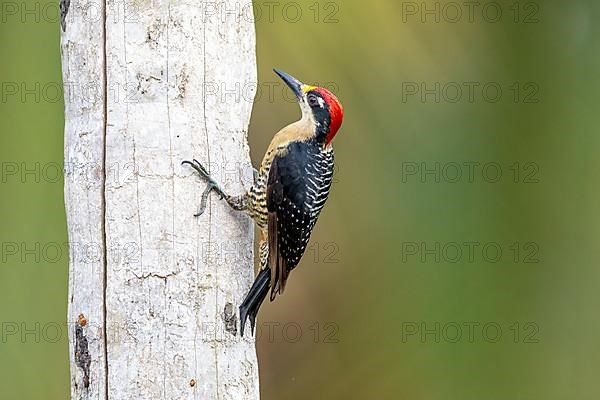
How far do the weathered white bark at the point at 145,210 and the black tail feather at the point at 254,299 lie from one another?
0.04 m

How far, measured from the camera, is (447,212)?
5.18 m

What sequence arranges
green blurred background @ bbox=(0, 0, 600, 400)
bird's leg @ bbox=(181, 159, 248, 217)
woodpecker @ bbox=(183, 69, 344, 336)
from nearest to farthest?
bird's leg @ bbox=(181, 159, 248, 217) → woodpecker @ bbox=(183, 69, 344, 336) → green blurred background @ bbox=(0, 0, 600, 400)

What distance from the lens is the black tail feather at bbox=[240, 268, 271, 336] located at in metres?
2.98

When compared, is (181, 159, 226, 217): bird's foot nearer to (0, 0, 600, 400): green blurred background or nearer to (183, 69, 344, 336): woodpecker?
(183, 69, 344, 336): woodpecker

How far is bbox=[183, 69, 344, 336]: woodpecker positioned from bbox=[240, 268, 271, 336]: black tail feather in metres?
0.05

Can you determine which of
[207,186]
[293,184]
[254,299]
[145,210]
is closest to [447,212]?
[293,184]

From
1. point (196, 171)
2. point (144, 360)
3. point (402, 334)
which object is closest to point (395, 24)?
point (402, 334)

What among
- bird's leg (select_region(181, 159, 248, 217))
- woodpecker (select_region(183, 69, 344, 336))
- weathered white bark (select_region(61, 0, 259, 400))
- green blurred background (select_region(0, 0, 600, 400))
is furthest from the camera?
green blurred background (select_region(0, 0, 600, 400))

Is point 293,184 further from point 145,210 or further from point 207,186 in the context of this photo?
point 145,210

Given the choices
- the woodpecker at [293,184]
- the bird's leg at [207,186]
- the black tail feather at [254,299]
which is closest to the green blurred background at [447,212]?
the woodpecker at [293,184]

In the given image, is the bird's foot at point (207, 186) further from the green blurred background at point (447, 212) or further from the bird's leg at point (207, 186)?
the green blurred background at point (447, 212)

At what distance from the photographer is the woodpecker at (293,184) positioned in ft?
10.9

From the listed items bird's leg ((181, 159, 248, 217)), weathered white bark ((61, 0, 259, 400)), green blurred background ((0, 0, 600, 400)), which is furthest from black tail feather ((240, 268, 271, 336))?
green blurred background ((0, 0, 600, 400))

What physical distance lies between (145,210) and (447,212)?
2741 mm
